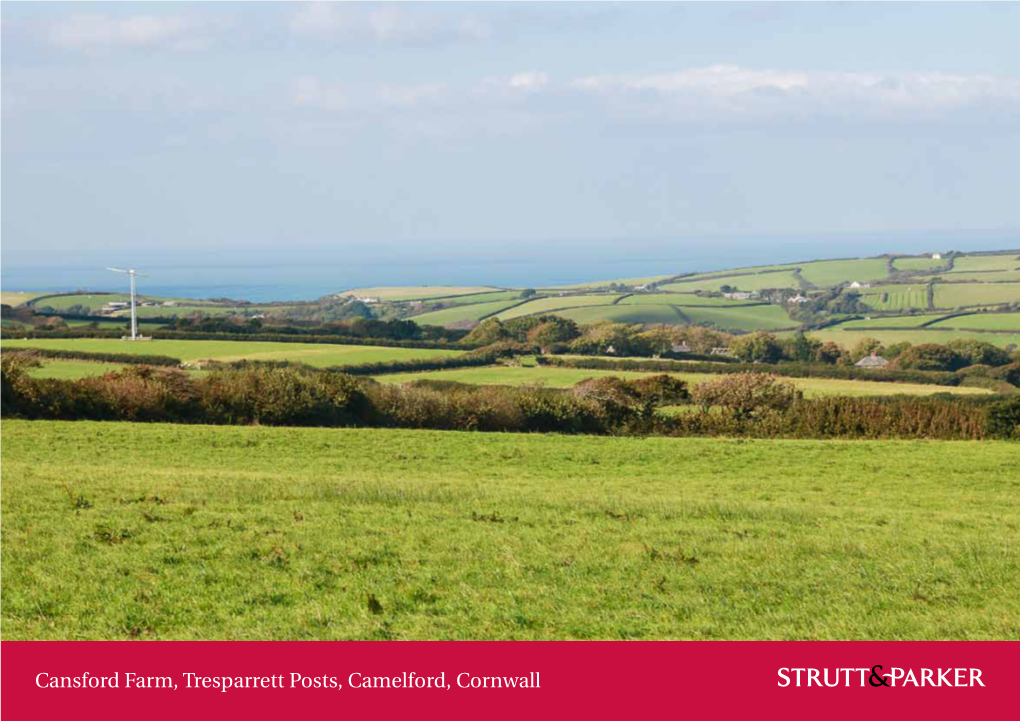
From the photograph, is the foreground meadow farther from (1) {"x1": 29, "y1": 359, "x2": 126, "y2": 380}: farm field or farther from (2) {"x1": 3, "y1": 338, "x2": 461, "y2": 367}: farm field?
(2) {"x1": 3, "y1": 338, "x2": 461, "y2": 367}: farm field

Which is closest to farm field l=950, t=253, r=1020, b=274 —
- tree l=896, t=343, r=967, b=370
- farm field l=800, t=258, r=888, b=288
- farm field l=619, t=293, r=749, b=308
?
farm field l=800, t=258, r=888, b=288

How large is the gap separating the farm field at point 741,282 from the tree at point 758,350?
249 ft

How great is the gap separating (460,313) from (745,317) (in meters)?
36.8

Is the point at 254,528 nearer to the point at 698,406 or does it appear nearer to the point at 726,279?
the point at 698,406

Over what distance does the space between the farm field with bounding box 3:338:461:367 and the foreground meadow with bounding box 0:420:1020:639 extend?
43636 mm

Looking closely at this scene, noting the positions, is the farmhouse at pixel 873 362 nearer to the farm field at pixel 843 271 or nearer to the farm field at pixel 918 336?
the farm field at pixel 918 336

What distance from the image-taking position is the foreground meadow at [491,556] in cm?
Result: 1066

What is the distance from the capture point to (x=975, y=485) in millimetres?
26016

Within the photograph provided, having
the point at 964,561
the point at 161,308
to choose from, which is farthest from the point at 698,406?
the point at 161,308

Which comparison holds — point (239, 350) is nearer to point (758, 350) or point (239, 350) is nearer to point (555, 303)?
point (758, 350)

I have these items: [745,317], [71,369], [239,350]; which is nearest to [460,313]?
[745,317]

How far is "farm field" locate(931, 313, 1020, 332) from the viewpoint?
10343 cm
